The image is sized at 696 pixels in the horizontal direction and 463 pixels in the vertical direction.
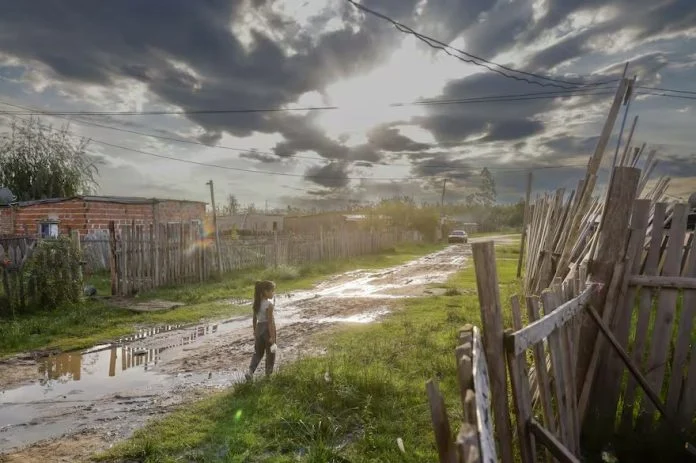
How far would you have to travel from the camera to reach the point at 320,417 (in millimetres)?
4688

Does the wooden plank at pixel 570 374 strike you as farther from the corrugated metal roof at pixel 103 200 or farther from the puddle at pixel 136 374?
the corrugated metal roof at pixel 103 200

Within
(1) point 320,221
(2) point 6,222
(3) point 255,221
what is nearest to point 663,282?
(2) point 6,222

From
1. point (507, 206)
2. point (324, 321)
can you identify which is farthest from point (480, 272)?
point (507, 206)

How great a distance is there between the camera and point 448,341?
7332mm

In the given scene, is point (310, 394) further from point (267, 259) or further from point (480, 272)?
point (267, 259)

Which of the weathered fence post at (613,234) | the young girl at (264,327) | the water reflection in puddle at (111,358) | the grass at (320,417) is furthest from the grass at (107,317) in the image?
the weathered fence post at (613,234)

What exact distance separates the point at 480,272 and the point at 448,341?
5.37 m

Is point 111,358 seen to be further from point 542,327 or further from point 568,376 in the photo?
point 542,327

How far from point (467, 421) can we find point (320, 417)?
11.1ft

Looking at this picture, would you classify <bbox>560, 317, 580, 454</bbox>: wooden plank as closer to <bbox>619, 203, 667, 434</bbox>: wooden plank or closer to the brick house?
<bbox>619, 203, 667, 434</bbox>: wooden plank

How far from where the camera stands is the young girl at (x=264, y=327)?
610cm

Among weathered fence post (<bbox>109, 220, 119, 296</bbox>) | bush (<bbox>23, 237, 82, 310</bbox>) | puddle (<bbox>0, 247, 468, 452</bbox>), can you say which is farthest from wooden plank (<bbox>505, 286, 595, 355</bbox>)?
weathered fence post (<bbox>109, 220, 119, 296</bbox>)

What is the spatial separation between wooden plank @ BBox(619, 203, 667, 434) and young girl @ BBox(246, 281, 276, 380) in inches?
163

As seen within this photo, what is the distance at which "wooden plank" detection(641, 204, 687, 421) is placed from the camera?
12.7 ft
